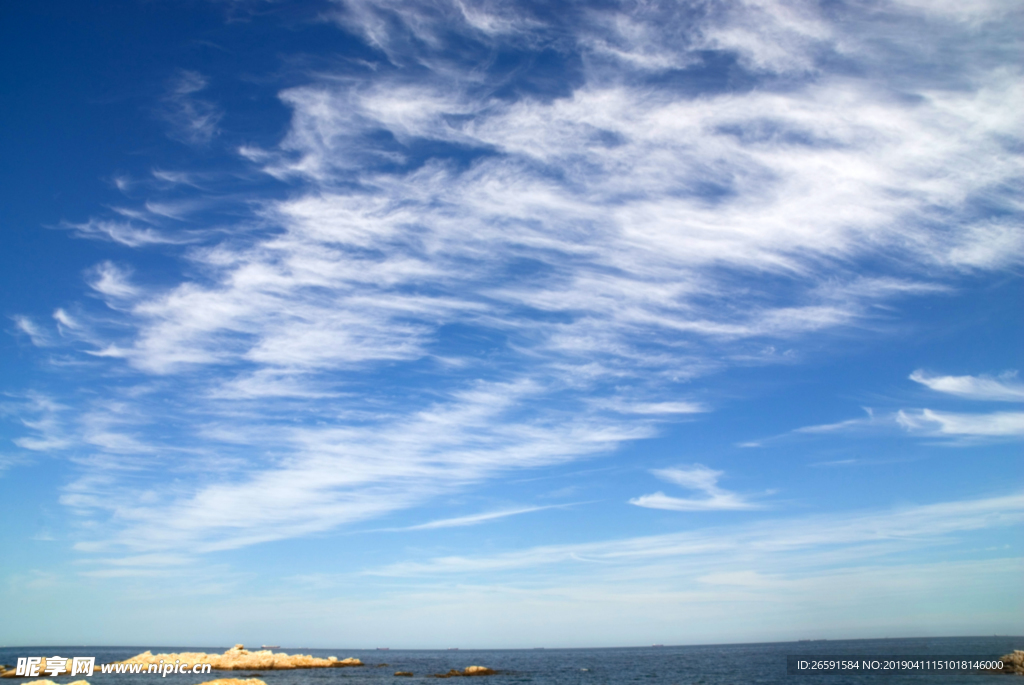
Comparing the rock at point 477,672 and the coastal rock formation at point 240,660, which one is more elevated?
the coastal rock formation at point 240,660

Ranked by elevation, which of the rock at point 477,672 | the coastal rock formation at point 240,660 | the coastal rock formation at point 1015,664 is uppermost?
the coastal rock formation at point 1015,664

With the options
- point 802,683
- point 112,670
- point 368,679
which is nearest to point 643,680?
point 802,683

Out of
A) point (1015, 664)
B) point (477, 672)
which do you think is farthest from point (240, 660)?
point (1015, 664)

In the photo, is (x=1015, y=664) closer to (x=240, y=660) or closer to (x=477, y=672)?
(x=477, y=672)

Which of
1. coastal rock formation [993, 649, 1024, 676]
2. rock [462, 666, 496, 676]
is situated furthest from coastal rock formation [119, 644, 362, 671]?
coastal rock formation [993, 649, 1024, 676]

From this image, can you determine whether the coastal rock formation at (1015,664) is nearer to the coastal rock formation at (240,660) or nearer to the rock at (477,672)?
the rock at (477,672)

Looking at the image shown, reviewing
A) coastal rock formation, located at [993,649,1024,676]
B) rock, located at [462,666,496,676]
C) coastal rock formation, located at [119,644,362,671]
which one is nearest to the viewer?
coastal rock formation, located at [993,649,1024,676]

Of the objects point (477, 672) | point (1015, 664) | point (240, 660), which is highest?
point (1015, 664)

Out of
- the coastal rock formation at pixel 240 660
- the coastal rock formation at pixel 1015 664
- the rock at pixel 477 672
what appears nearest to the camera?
the coastal rock formation at pixel 1015 664

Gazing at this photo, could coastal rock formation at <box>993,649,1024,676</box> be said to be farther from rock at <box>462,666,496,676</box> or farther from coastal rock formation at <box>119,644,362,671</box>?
coastal rock formation at <box>119,644,362,671</box>

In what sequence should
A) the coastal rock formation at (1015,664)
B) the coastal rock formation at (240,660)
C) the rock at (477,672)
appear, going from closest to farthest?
the coastal rock formation at (1015,664), the coastal rock formation at (240,660), the rock at (477,672)

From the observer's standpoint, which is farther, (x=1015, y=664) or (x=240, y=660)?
(x=240, y=660)

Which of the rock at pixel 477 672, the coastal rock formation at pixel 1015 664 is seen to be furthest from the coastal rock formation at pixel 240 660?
the coastal rock formation at pixel 1015 664

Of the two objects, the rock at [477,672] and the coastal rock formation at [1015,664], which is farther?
the rock at [477,672]
